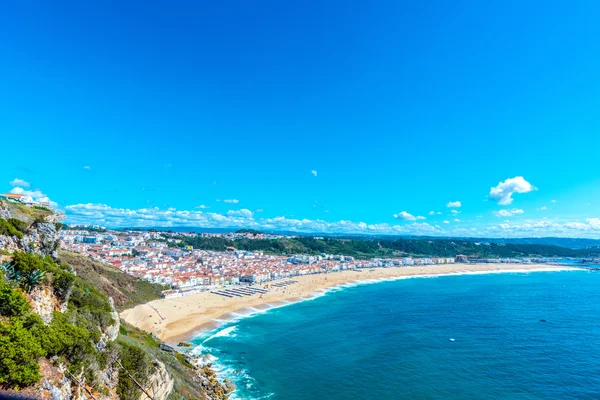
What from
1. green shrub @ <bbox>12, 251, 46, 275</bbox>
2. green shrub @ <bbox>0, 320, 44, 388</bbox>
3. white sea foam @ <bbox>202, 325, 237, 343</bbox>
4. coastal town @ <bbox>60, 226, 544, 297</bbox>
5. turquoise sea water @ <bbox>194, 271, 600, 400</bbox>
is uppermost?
green shrub @ <bbox>12, 251, 46, 275</bbox>

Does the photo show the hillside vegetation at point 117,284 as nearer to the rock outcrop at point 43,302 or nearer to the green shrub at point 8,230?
the green shrub at point 8,230

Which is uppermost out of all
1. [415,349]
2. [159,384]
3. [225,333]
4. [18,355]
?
[18,355]

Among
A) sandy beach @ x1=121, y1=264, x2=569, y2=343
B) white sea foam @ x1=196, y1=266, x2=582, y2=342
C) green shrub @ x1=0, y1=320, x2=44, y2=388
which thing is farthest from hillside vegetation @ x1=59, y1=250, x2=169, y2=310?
green shrub @ x1=0, y1=320, x2=44, y2=388

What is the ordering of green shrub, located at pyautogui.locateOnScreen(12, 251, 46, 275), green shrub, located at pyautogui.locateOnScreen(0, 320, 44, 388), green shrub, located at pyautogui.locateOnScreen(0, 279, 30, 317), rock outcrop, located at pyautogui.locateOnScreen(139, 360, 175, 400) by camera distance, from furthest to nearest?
rock outcrop, located at pyautogui.locateOnScreen(139, 360, 175, 400) → green shrub, located at pyautogui.locateOnScreen(12, 251, 46, 275) → green shrub, located at pyautogui.locateOnScreen(0, 279, 30, 317) → green shrub, located at pyautogui.locateOnScreen(0, 320, 44, 388)

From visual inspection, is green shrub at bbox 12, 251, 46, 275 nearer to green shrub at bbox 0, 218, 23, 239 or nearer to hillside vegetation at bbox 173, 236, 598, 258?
green shrub at bbox 0, 218, 23, 239

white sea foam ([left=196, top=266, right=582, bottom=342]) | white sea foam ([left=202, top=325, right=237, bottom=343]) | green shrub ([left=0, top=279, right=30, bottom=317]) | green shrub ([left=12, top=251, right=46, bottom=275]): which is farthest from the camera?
white sea foam ([left=196, top=266, right=582, bottom=342])

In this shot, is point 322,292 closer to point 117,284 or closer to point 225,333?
point 225,333

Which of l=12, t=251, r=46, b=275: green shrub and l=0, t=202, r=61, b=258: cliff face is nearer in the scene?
l=12, t=251, r=46, b=275: green shrub

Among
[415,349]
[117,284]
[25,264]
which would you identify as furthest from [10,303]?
[117,284]
